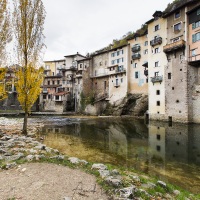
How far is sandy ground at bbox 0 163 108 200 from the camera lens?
4648 mm

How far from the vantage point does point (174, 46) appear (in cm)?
3209

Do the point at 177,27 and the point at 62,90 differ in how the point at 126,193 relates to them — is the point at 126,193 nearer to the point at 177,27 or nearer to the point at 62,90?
the point at 177,27

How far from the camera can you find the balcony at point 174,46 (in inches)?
1219

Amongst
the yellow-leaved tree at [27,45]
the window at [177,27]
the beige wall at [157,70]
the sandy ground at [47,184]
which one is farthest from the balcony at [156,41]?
the sandy ground at [47,184]

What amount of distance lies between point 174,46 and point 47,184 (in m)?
34.9

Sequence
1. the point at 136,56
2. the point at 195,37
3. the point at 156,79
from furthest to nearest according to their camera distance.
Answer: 1. the point at 136,56
2. the point at 156,79
3. the point at 195,37

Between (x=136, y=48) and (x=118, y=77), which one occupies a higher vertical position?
(x=136, y=48)

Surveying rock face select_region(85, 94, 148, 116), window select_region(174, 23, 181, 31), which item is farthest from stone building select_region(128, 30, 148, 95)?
window select_region(174, 23, 181, 31)

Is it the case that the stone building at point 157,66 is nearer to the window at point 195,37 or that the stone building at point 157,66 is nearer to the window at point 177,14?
the window at point 177,14

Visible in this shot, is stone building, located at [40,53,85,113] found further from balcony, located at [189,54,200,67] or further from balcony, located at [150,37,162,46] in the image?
balcony, located at [189,54,200,67]

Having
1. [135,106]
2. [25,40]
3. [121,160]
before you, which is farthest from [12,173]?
[135,106]

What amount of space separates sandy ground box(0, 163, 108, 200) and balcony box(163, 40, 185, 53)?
109ft

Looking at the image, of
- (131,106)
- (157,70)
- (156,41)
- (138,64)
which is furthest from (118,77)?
(156,41)

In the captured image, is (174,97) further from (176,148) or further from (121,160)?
(121,160)
